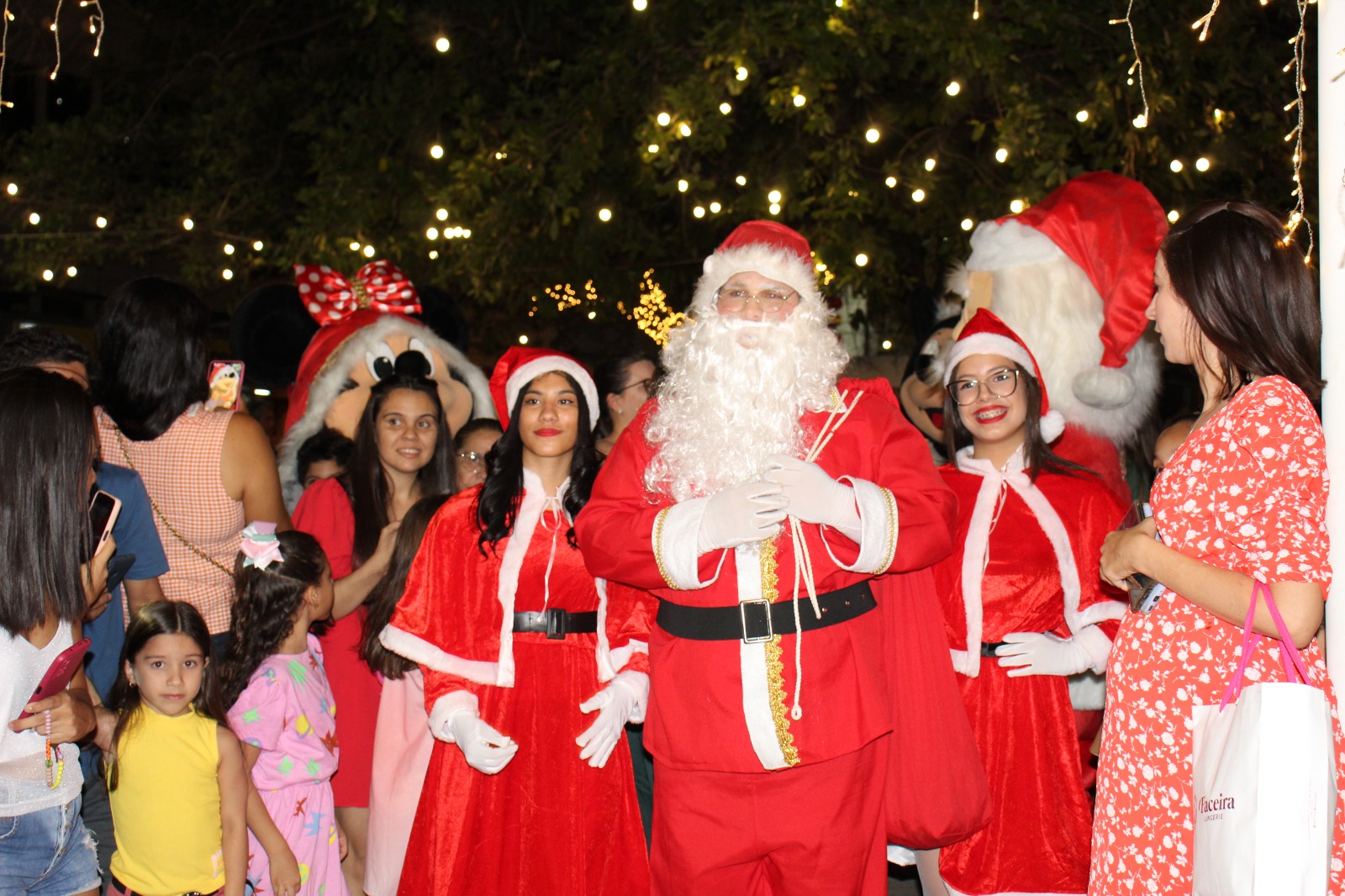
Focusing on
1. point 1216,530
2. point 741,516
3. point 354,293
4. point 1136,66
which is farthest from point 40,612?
point 354,293

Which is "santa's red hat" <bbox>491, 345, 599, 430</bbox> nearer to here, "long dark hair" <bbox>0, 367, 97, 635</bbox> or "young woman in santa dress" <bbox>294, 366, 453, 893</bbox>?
"young woman in santa dress" <bbox>294, 366, 453, 893</bbox>

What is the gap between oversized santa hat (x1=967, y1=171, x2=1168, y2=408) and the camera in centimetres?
438

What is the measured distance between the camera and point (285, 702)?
363 cm

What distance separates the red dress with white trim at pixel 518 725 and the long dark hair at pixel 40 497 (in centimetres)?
101

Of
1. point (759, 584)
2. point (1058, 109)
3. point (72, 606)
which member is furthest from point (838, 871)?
point (1058, 109)

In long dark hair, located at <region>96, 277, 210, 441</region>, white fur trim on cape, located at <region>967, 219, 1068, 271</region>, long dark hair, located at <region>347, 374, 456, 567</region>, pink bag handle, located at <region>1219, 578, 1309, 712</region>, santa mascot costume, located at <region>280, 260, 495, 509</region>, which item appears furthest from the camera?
santa mascot costume, located at <region>280, 260, 495, 509</region>

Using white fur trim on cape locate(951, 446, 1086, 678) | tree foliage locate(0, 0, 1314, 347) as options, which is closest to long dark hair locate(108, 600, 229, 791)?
white fur trim on cape locate(951, 446, 1086, 678)

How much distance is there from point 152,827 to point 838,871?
6.01 feet

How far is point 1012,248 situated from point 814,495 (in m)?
2.20

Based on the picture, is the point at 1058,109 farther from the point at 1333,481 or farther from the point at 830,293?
the point at 1333,481

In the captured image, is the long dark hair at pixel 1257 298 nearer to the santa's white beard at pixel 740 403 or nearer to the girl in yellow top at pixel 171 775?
the santa's white beard at pixel 740 403

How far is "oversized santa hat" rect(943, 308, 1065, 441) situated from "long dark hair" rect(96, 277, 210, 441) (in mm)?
2422

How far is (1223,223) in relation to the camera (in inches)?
92.1

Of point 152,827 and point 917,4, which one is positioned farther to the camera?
point 917,4
